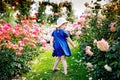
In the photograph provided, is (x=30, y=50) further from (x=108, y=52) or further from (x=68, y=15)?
(x=68, y=15)

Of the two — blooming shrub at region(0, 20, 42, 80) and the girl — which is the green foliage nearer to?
blooming shrub at region(0, 20, 42, 80)

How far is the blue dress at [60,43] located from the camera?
8.01 meters

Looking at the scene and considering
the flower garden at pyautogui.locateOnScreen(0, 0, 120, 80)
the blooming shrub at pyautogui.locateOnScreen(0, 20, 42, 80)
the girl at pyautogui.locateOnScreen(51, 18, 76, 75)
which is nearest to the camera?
the flower garden at pyautogui.locateOnScreen(0, 0, 120, 80)

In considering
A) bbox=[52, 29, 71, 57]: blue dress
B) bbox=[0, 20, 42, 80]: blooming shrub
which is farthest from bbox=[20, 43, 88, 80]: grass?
bbox=[52, 29, 71, 57]: blue dress

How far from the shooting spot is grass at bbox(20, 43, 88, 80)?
25.4 ft

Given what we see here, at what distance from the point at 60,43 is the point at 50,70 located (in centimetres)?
82

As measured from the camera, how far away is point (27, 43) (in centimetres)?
877

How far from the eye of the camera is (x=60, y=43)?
26.4 ft

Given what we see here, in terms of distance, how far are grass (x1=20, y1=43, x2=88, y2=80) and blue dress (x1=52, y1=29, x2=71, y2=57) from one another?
463 millimetres

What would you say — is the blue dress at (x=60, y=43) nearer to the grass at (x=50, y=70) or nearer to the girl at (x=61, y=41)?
the girl at (x=61, y=41)

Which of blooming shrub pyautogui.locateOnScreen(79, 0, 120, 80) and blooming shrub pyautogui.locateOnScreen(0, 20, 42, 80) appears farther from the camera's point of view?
blooming shrub pyautogui.locateOnScreen(0, 20, 42, 80)

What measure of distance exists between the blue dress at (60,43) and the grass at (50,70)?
0.46 m

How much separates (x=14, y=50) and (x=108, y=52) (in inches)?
102

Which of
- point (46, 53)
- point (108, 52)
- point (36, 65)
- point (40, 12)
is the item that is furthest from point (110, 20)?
point (40, 12)
